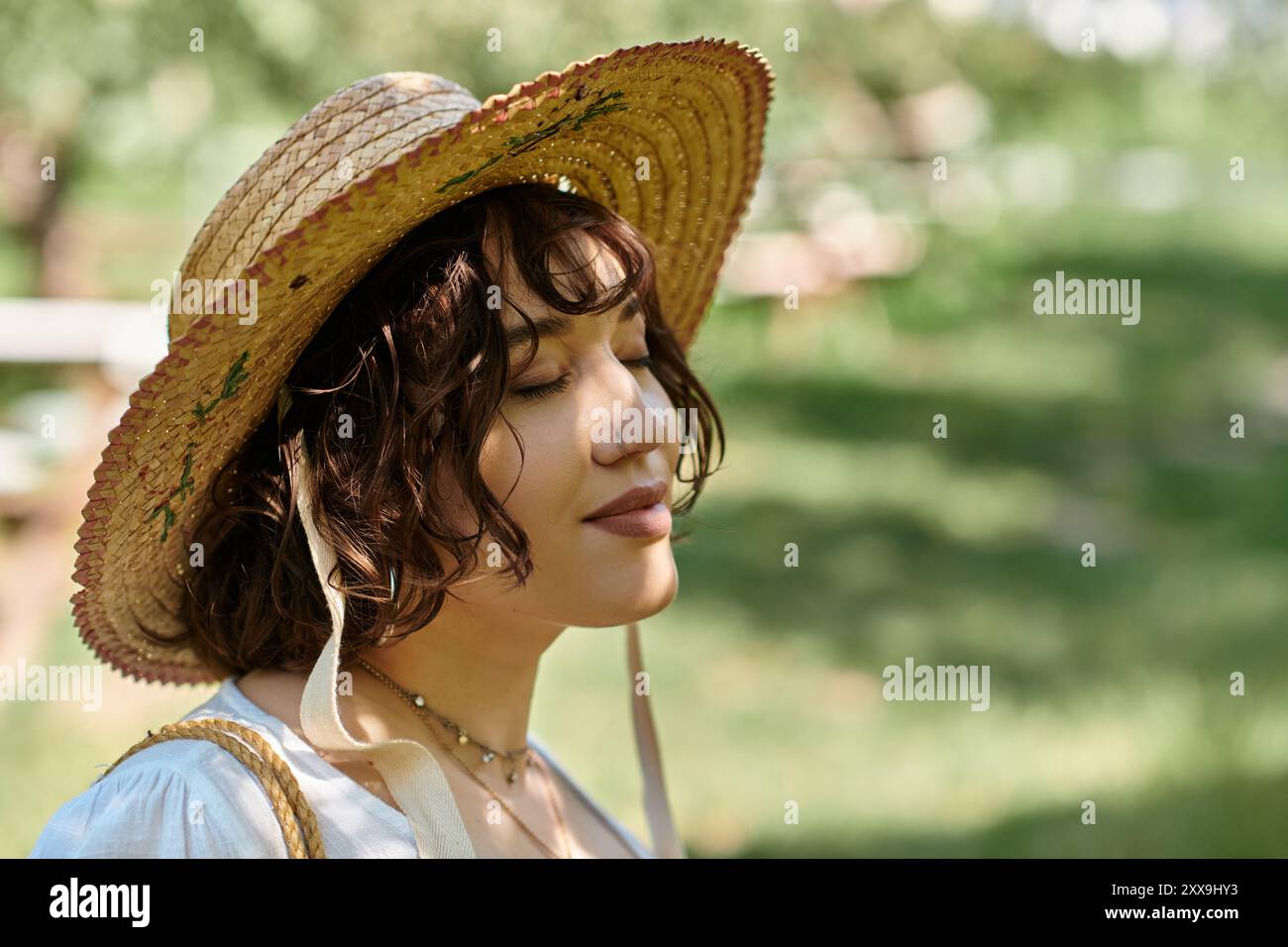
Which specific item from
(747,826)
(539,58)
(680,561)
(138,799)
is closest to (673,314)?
(138,799)

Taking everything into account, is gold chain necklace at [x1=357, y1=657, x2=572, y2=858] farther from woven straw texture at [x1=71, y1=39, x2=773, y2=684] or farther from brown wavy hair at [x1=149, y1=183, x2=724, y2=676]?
woven straw texture at [x1=71, y1=39, x2=773, y2=684]

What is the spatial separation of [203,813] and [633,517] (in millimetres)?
556

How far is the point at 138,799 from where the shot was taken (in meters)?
1.47

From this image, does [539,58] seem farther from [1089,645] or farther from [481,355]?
[481,355]

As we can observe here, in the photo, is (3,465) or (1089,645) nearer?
(1089,645)

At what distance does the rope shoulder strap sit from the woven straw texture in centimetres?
24

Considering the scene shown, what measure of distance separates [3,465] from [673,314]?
476 centimetres

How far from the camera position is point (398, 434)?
1591 mm

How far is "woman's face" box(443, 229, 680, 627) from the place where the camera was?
1591 millimetres
